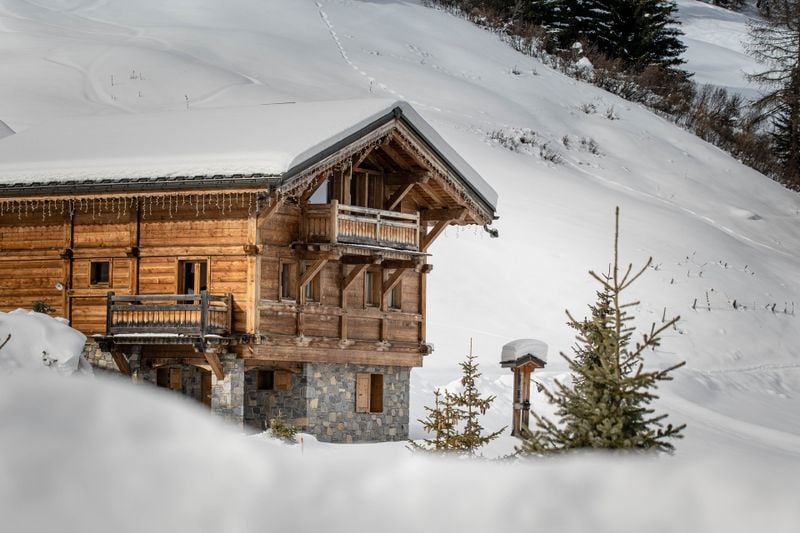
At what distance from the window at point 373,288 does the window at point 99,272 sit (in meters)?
5.36

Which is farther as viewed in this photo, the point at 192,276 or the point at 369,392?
the point at 369,392

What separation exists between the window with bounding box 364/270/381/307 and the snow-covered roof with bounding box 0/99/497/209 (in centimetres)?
275

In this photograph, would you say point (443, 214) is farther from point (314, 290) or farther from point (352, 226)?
point (352, 226)

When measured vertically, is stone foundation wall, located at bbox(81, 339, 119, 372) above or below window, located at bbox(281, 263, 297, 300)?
below

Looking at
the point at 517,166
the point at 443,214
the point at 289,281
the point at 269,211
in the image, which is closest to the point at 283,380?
the point at 289,281

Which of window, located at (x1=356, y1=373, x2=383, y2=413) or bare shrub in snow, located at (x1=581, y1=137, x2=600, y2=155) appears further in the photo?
bare shrub in snow, located at (x1=581, y1=137, x2=600, y2=155)

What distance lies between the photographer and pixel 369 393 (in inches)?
1145

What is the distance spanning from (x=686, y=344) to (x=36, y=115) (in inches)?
864

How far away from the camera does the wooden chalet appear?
82.4ft

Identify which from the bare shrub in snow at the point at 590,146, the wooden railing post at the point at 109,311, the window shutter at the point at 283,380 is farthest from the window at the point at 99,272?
the bare shrub in snow at the point at 590,146

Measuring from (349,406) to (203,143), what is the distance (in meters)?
6.09

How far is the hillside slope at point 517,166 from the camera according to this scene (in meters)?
40.8

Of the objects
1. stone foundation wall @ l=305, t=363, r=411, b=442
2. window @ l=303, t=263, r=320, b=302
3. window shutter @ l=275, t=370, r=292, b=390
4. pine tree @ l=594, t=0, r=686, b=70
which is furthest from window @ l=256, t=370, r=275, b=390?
Answer: pine tree @ l=594, t=0, r=686, b=70

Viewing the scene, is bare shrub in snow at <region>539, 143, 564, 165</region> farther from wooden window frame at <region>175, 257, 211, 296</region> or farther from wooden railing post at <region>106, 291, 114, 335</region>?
wooden railing post at <region>106, 291, 114, 335</region>
